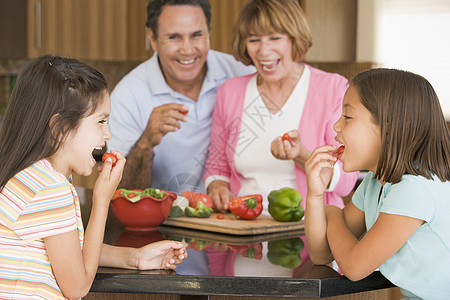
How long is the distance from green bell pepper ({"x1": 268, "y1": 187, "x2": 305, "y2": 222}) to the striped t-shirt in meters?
0.74

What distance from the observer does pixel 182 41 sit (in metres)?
2.42

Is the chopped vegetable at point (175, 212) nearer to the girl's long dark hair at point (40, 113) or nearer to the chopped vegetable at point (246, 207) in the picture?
the chopped vegetable at point (246, 207)

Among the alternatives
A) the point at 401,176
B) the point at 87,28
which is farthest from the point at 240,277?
the point at 87,28

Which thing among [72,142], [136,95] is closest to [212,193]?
[136,95]

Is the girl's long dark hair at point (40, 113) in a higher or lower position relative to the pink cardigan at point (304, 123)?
higher

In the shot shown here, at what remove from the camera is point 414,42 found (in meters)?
3.74

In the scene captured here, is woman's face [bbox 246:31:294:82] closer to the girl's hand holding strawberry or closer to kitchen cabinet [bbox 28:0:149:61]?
the girl's hand holding strawberry

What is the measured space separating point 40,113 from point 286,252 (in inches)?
25.3

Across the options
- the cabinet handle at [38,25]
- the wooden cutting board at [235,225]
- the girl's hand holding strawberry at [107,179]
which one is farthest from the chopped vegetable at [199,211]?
the cabinet handle at [38,25]

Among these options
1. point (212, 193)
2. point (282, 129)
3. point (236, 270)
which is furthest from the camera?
point (282, 129)

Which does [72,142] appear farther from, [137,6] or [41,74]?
[137,6]

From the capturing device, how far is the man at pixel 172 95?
7.94 feet

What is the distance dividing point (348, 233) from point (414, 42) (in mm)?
2692

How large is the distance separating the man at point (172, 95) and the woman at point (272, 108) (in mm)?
177
